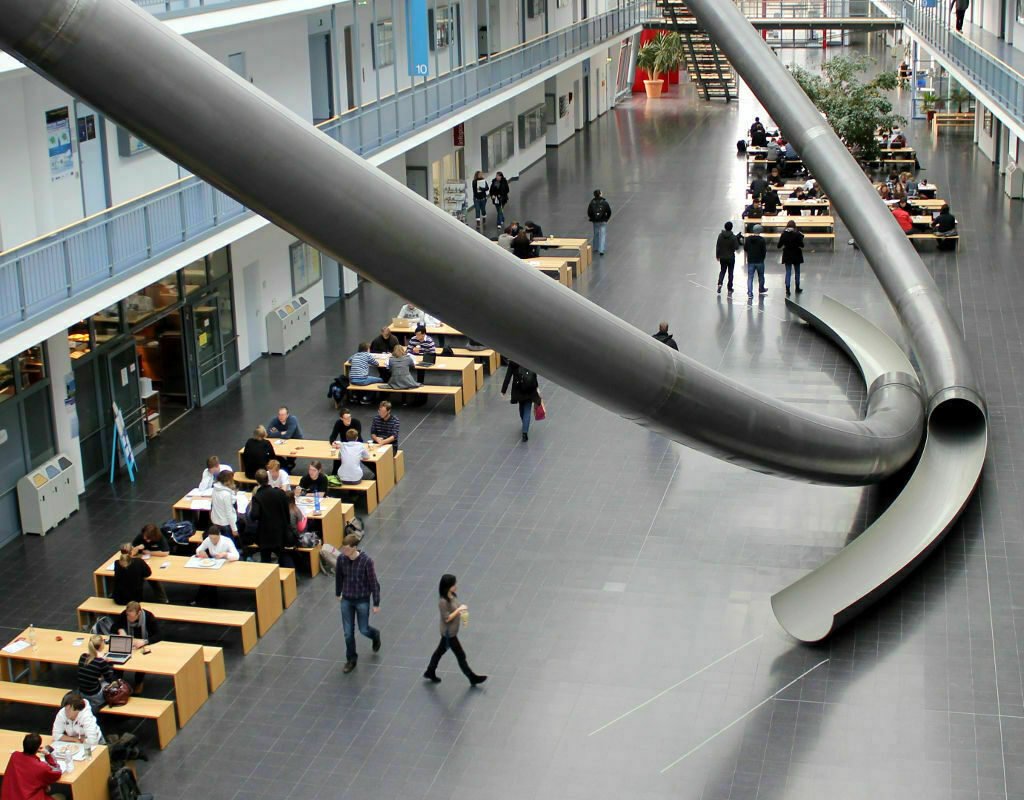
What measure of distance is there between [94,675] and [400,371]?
30.8 ft

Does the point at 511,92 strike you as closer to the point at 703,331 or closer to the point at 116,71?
the point at 703,331

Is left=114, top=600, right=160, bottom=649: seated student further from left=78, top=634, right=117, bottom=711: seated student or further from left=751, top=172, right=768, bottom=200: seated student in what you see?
left=751, top=172, right=768, bottom=200: seated student

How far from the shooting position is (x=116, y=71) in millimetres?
6555

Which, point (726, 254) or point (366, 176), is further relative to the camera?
point (726, 254)

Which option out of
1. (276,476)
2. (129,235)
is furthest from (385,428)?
(129,235)

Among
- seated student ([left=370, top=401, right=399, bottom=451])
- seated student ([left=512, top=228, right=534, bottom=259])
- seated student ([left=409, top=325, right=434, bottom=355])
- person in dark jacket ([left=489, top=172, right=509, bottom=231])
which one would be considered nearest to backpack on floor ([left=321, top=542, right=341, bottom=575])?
seated student ([left=370, top=401, right=399, bottom=451])

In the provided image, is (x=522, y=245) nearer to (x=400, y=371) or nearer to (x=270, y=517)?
(x=400, y=371)

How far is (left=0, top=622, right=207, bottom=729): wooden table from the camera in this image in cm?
1326

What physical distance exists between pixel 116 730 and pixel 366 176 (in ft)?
25.1

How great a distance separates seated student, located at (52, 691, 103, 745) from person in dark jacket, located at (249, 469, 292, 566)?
397 cm

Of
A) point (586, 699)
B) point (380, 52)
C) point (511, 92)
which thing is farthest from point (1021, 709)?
point (511, 92)

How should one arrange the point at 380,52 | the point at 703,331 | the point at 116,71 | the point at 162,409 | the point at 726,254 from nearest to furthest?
the point at 116,71
the point at 162,409
the point at 703,331
the point at 726,254
the point at 380,52

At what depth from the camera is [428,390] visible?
2172cm

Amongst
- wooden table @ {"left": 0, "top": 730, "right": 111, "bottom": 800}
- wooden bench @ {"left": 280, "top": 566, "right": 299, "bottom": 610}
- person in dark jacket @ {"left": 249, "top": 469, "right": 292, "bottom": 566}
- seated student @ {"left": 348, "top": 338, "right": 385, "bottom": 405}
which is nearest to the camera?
wooden table @ {"left": 0, "top": 730, "right": 111, "bottom": 800}
